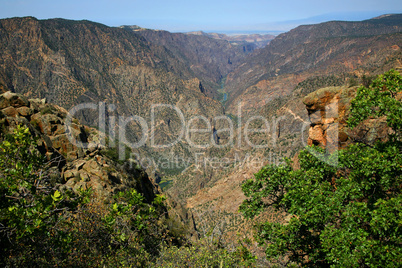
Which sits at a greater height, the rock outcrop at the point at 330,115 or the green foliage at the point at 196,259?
the rock outcrop at the point at 330,115

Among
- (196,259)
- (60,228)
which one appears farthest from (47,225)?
(196,259)

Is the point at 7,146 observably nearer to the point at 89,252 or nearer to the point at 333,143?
the point at 89,252

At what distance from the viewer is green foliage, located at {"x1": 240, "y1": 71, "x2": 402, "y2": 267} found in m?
9.01

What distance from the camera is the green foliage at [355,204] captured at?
901 centimetres

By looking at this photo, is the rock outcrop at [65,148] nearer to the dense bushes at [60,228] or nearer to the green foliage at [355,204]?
the dense bushes at [60,228]

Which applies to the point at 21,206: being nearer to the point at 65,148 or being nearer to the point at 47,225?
the point at 47,225

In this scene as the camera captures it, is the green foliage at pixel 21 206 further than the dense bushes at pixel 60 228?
No

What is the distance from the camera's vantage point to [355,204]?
9.99m

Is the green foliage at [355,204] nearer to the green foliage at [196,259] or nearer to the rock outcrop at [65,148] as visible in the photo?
the green foliage at [196,259]

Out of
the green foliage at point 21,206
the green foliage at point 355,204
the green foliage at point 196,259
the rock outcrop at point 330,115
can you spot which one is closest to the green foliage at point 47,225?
the green foliage at point 21,206

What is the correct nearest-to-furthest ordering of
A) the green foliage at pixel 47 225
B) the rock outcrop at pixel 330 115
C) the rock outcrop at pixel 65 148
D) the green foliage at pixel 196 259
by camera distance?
the green foliage at pixel 47 225 < the green foliage at pixel 196 259 < the rock outcrop at pixel 65 148 < the rock outcrop at pixel 330 115

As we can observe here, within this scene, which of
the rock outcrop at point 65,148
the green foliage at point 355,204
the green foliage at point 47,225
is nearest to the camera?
the green foliage at point 47,225

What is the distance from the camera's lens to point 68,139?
2402 centimetres

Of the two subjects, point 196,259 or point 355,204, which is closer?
point 355,204
